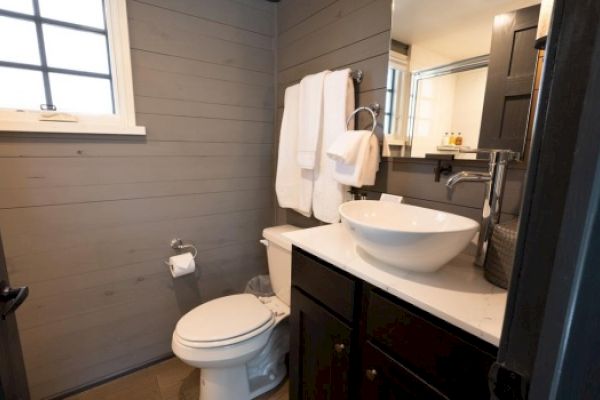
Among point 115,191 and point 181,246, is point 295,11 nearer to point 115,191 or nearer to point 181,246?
point 115,191

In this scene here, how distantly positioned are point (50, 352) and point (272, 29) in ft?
6.96

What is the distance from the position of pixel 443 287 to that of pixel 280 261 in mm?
965

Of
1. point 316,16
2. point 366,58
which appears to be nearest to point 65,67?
point 316,16

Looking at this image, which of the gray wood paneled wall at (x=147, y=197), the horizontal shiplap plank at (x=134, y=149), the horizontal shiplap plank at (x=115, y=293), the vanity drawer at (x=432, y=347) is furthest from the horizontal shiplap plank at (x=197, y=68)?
the vanity drawer at (x=432, y=347)

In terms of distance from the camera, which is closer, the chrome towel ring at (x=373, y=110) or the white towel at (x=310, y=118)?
the chrome towel ring at (x=373, y=110)

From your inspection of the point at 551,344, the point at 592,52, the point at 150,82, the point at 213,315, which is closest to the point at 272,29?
the point at 150,82

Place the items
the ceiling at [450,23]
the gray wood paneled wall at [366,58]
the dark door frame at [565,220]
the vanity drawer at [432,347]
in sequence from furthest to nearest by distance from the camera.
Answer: the gray wood paneled wall at [366,58], the ceiling at [450,23], the vanity drawer at [432,347], the dark door frame at [565,220]

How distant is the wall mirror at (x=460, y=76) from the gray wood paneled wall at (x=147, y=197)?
929 mm

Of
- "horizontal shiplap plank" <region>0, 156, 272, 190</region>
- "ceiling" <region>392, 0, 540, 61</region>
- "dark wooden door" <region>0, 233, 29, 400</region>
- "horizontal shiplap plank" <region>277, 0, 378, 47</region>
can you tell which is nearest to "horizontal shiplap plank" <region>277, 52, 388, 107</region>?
"ceiling" <region>392, 0, 540, 61</region>

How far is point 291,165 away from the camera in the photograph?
1653 millimetres

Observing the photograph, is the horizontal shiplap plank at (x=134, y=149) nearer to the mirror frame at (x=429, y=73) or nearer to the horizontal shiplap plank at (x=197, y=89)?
the horizontal shiplap plank at (x=197, y=89)

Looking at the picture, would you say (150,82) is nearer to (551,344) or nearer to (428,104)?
(428,104)

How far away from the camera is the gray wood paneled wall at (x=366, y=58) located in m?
1.06

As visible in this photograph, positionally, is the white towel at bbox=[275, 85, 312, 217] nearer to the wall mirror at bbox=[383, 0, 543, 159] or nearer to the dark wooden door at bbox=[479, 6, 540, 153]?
the wall mirror at bbox=[383, 0, 543, 159]
